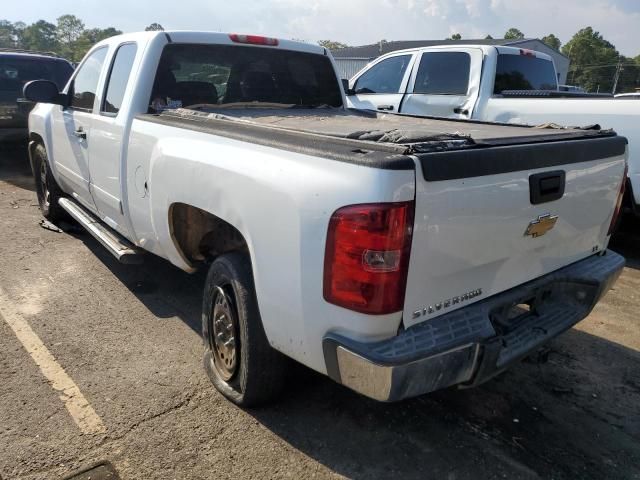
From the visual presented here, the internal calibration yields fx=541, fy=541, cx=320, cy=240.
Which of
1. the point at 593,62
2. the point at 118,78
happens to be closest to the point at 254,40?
the point at 118,78

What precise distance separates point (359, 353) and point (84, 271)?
3.63 m

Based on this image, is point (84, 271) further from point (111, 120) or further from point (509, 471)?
point (509, 471)

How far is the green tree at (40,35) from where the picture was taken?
107m

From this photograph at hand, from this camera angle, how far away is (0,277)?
470cm

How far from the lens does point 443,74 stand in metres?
7.00

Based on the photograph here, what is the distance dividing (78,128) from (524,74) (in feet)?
17.8

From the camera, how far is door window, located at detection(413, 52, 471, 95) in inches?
267

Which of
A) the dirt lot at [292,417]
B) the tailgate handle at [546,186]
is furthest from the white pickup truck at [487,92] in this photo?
the tailgate handle at [546,186]

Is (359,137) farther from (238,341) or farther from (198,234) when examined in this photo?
(198,234)

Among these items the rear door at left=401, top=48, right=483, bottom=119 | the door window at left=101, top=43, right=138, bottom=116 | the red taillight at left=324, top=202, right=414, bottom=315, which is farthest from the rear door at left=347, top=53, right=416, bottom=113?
the red taillight at left=324, top=202, right=414, bottom=315

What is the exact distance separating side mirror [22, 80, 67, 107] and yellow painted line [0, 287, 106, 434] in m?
1.79

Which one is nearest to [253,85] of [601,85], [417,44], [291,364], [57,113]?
[57,113]

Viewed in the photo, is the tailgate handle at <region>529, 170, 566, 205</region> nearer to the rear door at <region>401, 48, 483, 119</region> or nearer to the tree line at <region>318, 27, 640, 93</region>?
the rear door at <region>401, 48, 483, 119</region>

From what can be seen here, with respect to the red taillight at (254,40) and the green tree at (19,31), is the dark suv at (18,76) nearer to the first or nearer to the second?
the red taillight at (254,40)
